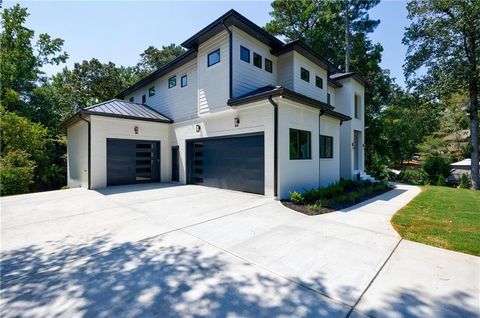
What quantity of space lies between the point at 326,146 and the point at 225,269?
8.66 meters

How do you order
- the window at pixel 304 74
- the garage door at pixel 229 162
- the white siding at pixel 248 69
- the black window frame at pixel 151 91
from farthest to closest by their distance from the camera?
the black window frame at pixel 151 91
the window at pixel 304 74
the white siding at pixel 248 69
the garage door at pixel 229 162

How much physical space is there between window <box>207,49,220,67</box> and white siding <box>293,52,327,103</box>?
11.4ft

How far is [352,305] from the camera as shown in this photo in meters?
2.32

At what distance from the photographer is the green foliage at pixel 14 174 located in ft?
38.5

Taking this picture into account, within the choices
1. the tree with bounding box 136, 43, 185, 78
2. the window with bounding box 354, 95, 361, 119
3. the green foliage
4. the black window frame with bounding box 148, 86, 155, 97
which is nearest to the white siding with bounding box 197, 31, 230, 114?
the black window frame with bounding box 148, 86, 155, 97

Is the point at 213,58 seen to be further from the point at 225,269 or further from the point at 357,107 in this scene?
the point at 357,107

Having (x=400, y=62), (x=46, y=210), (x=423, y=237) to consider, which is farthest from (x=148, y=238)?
(x=400, y=62)

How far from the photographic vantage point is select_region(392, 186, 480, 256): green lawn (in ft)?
12.9

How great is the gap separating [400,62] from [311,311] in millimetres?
21447

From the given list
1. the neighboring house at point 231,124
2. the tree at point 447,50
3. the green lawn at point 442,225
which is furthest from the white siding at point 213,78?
the tree at point 447,50

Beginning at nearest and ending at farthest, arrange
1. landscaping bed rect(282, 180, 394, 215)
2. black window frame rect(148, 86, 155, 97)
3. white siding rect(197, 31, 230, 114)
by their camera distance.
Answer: landscaping bed rect(282, 180, 394, 215)
white siding rect(197, 31, 230, 114)
black window frame rect(148, 86, 155, 97)

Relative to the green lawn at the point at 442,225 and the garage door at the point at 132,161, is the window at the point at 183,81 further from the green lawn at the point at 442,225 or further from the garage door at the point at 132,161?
the green lawn at the point at 442,225

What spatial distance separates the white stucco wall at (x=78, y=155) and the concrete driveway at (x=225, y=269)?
18.6 ft

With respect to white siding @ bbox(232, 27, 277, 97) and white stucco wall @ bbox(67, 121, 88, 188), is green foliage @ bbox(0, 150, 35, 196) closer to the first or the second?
white stucco wall @ bbox(67, 121, 88, 188)
